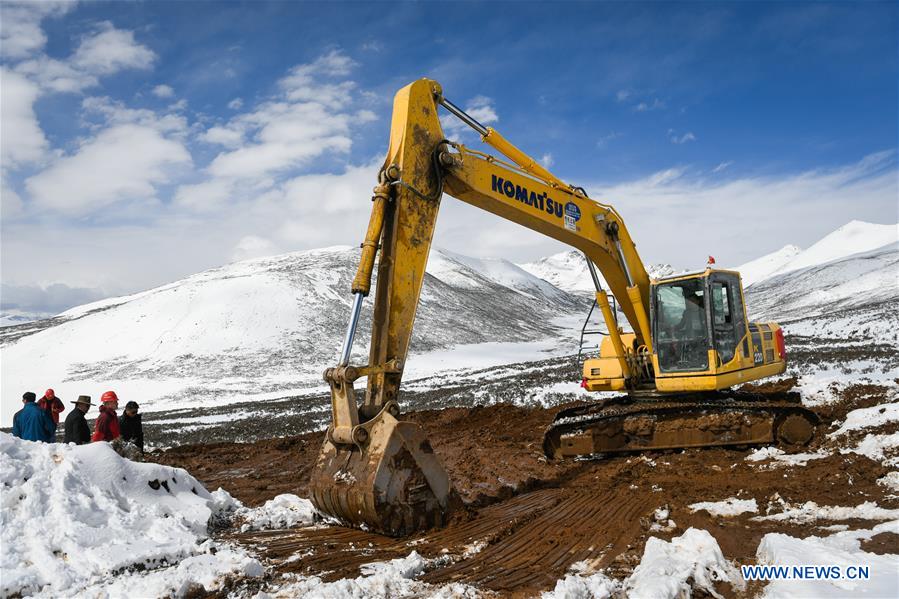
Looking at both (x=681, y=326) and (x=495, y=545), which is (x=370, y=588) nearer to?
(x=495, y=545)

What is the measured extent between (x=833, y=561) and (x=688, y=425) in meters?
5.64

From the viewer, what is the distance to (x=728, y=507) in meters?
6.70

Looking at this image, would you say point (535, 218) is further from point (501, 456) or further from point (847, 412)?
point (847, 412)

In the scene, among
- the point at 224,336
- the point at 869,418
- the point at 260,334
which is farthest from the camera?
the point at 260,334

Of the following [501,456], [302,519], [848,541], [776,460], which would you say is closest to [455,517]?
[302,519]

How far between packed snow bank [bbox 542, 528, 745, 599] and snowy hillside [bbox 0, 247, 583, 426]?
31990mm

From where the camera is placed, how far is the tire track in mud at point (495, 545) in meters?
5.25

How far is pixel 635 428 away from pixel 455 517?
4.43 metres

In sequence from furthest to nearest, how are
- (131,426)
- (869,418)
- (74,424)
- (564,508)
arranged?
(131,426), (869,418), (74,424), (564,508)

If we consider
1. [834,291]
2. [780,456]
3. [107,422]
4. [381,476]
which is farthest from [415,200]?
[834,291]

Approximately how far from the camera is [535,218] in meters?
9.11

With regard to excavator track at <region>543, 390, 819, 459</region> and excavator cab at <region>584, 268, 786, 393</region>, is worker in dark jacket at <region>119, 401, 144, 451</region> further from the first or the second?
excavator cab at <region>584, 268, 786, 393</region>

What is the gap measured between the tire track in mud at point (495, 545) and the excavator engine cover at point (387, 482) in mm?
186

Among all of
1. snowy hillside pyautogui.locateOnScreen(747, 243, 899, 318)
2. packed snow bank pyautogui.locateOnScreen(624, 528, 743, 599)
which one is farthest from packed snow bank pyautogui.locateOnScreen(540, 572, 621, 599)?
snowy hillside pyautogui.locateOnScreen(747, 243, 899, 318)
